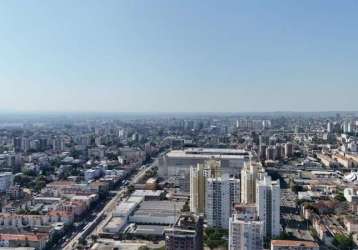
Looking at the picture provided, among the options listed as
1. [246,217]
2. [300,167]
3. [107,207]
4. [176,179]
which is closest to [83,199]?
[107,207]

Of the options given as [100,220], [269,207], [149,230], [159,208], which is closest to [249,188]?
[269,207]

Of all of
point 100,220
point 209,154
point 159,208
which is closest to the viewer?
point 100,220

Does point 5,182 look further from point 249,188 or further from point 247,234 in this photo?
point 247,234

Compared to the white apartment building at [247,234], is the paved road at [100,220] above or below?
below

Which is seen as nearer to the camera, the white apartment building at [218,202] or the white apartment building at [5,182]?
the white apartment building at [218,202]

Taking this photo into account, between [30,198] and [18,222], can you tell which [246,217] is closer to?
[18,222]

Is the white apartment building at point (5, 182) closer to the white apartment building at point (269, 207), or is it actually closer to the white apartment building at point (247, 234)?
the white apartment building at point (269, 207)

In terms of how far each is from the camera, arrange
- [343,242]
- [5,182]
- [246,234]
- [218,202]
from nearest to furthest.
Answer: [246,234]
[343,242]
[218,202]
[5,182]

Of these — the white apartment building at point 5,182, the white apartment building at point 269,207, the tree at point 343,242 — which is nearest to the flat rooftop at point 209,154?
the white apartment building at point 5,182
